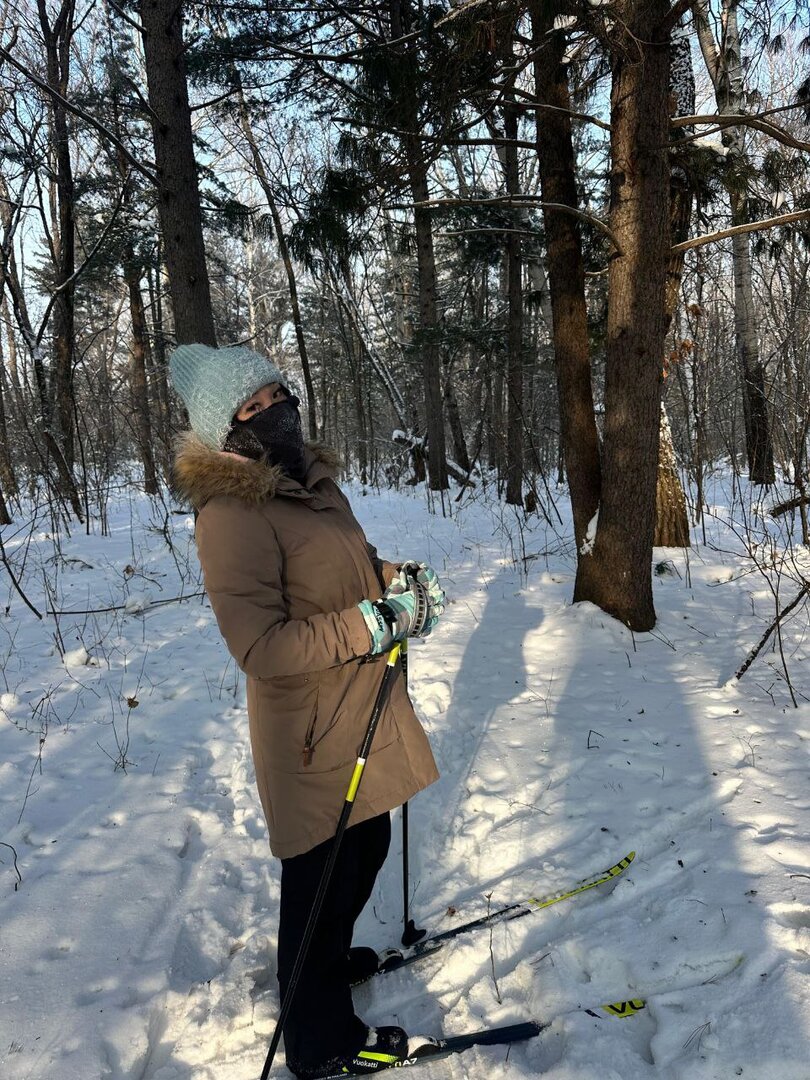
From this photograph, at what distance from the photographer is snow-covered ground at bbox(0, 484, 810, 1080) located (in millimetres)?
1951

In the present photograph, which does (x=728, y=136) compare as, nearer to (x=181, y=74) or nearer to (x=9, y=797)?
(x=181, y=74)

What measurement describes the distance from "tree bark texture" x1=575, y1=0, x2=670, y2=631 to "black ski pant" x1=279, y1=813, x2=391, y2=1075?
11.3ft

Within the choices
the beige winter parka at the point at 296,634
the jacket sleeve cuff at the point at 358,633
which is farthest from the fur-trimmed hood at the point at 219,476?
the jacket sleeve cuff at the point at 358,633

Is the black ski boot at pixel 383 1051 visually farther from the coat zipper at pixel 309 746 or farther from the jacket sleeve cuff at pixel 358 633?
the jacket sleeve cuff at pixel 358 633

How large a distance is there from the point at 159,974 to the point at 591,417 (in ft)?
15.4

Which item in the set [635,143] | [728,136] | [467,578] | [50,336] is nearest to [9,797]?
[467,578]

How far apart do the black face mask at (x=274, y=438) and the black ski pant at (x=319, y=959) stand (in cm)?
123

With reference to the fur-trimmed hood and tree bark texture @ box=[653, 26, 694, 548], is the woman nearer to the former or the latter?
Result: the fur-trimmed hood

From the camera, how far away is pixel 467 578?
6.82 meters

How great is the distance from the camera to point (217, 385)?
6.11 feet

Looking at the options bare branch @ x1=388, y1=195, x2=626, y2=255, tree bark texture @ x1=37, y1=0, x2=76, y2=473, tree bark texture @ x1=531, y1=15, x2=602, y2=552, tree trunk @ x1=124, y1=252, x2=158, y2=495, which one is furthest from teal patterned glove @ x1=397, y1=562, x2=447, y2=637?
tree trunk @ x1=124, y1=252, x2=158, y2=495

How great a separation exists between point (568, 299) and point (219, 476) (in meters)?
4.22

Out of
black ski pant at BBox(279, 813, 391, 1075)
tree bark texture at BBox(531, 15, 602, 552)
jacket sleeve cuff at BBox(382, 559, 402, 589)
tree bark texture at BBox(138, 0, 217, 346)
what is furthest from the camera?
tree bark texture at BBox(138, 0, 217, 346)

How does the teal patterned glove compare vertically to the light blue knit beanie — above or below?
below
